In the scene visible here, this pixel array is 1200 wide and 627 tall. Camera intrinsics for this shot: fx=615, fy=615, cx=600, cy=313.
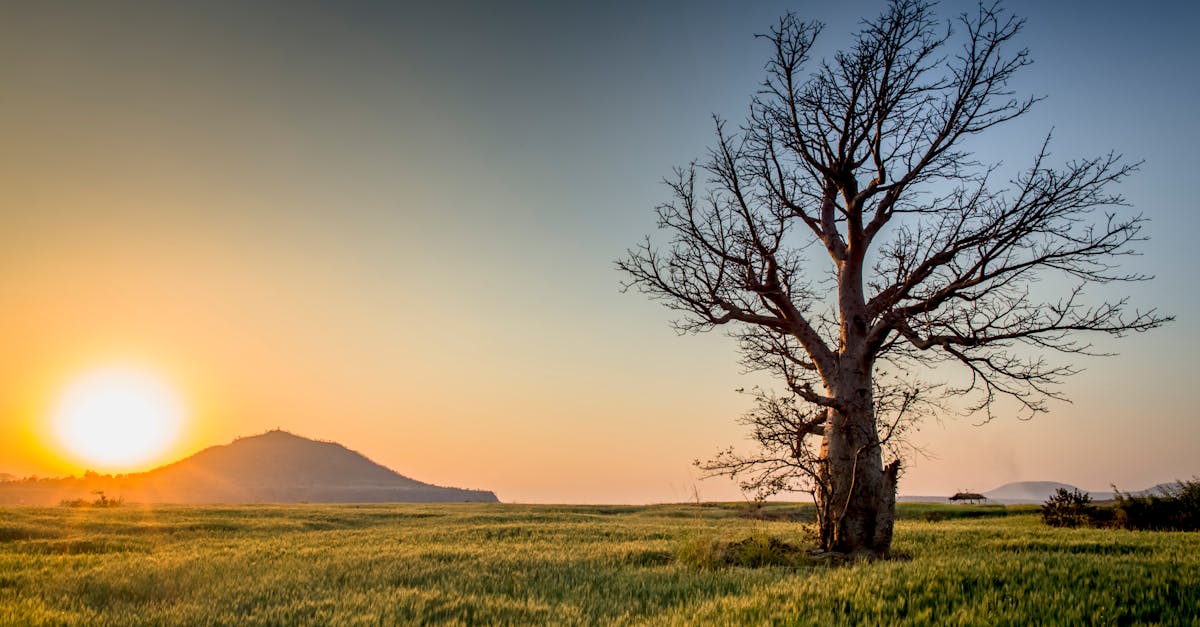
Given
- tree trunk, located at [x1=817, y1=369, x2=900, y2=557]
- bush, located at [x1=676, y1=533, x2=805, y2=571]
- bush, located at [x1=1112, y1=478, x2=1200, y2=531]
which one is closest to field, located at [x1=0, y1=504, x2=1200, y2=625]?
bush, located at [x1=676, y1=533, x2=805, y2=571]

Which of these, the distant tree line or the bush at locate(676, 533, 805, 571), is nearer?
the bush at locate(676, 533, 805, 571)

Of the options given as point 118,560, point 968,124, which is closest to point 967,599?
point 968,124

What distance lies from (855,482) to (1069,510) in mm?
22023

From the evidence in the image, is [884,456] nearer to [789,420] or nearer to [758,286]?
[789,420]

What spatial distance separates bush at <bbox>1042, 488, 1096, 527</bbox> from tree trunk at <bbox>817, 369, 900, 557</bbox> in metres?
19.8

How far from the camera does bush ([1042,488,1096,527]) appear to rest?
2650 centimetres

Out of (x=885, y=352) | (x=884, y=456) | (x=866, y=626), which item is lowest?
(x=866, y=626)

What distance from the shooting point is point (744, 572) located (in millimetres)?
10516

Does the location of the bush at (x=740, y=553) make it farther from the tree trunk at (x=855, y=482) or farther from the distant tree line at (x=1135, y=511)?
the distant tree line at (x=1135, y=511)

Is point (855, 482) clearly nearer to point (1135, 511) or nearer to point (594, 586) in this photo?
point (594, 586)

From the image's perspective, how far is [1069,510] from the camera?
27.3 meters

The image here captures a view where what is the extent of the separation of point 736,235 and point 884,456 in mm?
5903

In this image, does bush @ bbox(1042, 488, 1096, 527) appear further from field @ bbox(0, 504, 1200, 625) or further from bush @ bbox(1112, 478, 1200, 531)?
field @ bbox(0, 504, 1200, 625)

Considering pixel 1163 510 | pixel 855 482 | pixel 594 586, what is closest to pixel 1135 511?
pixel 1163 510
